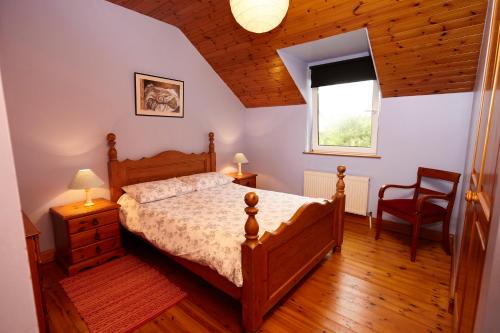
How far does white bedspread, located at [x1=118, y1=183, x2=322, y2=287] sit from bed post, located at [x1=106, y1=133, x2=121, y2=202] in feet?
0.51

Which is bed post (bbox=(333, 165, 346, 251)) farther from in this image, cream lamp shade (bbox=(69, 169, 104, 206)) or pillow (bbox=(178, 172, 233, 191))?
cream lamp shade (bbox=(69, 169, 104, 206))

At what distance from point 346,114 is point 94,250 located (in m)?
3.60

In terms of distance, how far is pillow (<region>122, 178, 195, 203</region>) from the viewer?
2.64 m

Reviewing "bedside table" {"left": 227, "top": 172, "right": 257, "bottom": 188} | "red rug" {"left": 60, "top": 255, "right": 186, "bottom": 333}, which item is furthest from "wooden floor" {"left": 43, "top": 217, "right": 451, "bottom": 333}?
"bedside table" {"left": 227, "top": 172, "right": 257, "bottom": 188}

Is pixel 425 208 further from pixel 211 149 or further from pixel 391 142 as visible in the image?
pixel 211 149

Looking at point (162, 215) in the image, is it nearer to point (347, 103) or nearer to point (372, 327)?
point (372, 327)

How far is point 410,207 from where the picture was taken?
268cm

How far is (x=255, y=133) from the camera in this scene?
4.48 meters

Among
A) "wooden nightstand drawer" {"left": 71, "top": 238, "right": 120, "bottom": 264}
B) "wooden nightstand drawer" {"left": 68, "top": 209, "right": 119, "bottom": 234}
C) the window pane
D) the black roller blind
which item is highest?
the black roller blind

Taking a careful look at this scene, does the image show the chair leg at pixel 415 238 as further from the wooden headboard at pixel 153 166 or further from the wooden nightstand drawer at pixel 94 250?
the wooden nightstand drawer at pixel 94 250

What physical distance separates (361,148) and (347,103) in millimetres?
698

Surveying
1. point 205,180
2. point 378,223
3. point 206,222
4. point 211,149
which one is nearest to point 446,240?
point 378,223

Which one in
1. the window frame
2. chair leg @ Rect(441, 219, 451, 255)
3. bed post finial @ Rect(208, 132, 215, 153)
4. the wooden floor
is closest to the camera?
the wooden floor

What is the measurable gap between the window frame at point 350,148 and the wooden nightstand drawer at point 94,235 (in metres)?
2.99
